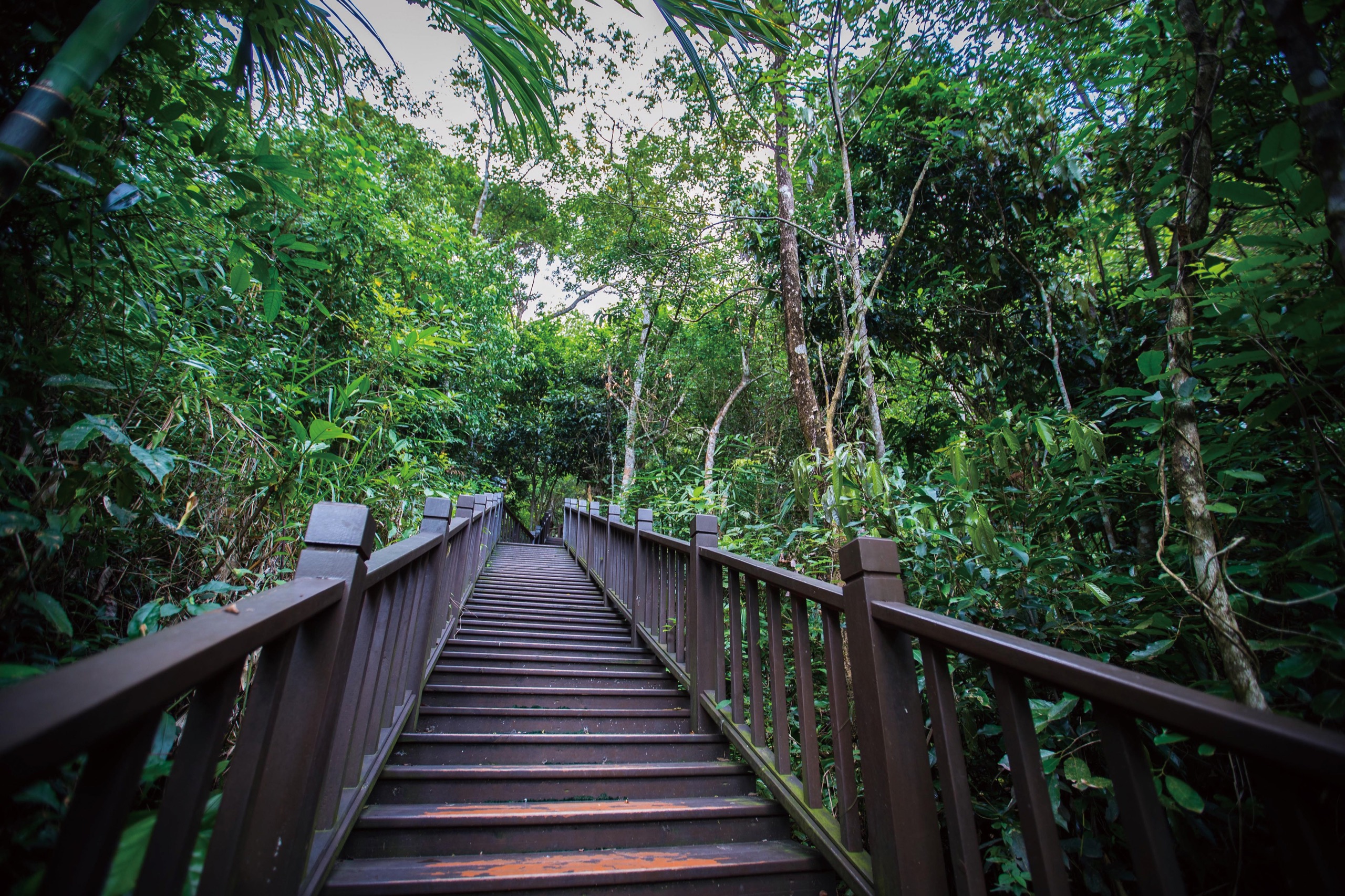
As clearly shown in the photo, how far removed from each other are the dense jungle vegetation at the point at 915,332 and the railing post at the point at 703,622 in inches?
18.2

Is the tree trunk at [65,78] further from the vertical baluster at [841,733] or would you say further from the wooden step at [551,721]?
the wooden step at [551,721]

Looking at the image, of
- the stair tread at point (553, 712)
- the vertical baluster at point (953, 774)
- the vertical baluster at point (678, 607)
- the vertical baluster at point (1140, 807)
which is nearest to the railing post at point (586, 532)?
the vertical baluster at point (678, 607)

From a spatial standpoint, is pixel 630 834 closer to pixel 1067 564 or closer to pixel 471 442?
pixel 1067 564

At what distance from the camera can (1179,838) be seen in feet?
4.36

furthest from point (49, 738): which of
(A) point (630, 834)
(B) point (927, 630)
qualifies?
(A) point (630, 834)

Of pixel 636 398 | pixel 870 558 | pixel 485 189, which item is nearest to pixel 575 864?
pixel 870 558

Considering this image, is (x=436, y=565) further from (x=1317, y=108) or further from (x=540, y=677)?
(x=1317, y=108)

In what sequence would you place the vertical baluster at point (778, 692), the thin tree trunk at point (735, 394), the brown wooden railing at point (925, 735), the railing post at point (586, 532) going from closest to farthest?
the brown wooden railing at point (925, 735)
the vertical baluster at point (778, 692)
the railing post at point (586, 532)
the thin tree trunk at point (735, 394)

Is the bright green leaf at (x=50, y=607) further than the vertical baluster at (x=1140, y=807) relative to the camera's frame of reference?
Yes

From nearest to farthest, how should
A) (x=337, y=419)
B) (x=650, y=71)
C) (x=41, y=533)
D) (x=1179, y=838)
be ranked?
(x=41, y=533), (x=1179, y=838), (x=337, y=419), (x=650, y=71)

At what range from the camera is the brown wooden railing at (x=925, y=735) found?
583 millimetres

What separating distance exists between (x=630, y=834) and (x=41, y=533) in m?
1.88

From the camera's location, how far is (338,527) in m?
1.16

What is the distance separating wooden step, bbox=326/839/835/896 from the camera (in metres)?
1.43
